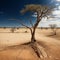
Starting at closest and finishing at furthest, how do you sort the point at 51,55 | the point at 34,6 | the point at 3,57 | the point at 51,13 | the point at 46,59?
1. the point at 3,57
2. the point at 46,59
3. the point at 51,55
4. the point at 34,6
5. the point at 51,13

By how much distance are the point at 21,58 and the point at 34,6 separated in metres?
8.46

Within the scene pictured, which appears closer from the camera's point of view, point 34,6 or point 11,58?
point 11,58

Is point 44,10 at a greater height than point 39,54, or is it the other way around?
point 44,10

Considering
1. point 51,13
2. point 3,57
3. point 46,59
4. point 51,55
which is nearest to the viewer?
point 3,57

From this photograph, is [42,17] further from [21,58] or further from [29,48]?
[21,58]

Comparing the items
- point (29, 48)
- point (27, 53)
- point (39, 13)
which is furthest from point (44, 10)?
point (27, 53)

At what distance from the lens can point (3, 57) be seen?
13.9m

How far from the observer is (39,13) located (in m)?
20.8

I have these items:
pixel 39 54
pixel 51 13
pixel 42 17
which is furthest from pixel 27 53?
pixel 51 13

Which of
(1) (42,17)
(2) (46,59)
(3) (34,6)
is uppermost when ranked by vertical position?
(3) (34,6)

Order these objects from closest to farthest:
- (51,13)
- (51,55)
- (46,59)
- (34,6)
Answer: (46,59) → (51,55) → (34,6) → (51,13)

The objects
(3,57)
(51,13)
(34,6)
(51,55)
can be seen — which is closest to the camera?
(3,57)

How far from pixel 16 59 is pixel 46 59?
3.40m

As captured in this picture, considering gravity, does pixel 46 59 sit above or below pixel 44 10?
below
